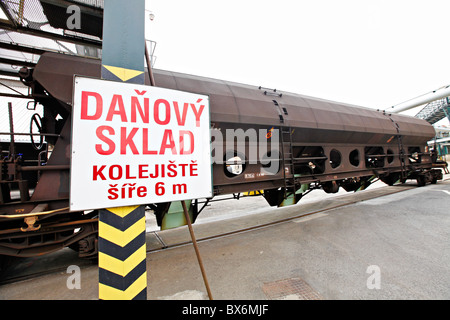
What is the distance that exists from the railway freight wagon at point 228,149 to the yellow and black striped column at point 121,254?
2083 mm

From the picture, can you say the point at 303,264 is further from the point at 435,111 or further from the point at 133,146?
the point at 435,111

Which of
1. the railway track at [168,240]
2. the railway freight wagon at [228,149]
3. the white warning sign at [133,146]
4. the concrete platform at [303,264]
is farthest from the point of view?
the railway track at [168,240]

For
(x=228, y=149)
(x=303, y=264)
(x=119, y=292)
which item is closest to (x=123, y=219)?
(x=119, y=292)

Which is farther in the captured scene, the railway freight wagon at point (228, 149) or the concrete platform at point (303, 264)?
the railway freight wagon at point (228, 149)

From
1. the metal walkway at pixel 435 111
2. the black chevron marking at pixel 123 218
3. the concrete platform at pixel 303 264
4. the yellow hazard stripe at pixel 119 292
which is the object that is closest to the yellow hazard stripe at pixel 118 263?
the yellow hazard stripe at pixel 119 292

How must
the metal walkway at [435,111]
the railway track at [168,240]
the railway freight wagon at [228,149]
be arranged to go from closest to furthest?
1. the railway freight wagon at [228,149]
2. the railway track at [168,240]
3. the metal walkway at [435,111]

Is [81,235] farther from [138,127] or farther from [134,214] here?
[138,127]

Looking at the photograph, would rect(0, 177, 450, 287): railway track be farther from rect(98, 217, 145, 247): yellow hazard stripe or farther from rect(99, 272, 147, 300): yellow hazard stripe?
rect(98, 217, 145, 247): yellow hazard stripe

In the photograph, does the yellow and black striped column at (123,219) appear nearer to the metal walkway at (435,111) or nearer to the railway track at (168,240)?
the railway track at (168,240)

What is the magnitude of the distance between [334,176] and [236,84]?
13.9 feet

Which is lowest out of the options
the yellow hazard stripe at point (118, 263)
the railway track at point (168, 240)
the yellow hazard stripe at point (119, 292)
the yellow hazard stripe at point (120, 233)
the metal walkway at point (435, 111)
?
the railway track at point (168, 240)

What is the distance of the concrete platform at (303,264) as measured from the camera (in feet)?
8.80

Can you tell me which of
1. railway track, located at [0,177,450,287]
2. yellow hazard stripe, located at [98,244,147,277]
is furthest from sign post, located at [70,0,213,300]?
railway track, located at [0,177,450,287]
